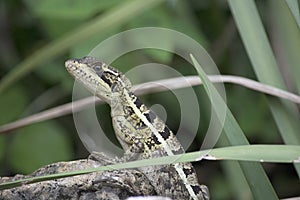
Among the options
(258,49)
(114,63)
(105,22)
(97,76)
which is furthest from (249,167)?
(114,63)

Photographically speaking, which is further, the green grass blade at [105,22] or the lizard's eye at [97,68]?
the green grass blade at [105,22]

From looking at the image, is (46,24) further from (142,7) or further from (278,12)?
(278,12)

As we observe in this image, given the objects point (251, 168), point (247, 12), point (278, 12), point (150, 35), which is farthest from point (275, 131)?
point (251, 168)

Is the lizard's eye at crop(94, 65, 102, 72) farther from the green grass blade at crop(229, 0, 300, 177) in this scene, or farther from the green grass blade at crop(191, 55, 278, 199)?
the green grass blade at crop(191, 55, 278, 199)

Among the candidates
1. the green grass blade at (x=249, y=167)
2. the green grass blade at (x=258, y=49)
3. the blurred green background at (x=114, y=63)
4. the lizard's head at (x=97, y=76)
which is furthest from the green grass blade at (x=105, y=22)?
the green grass blade at (x=249, y=167)

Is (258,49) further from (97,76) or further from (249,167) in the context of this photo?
(97,76)

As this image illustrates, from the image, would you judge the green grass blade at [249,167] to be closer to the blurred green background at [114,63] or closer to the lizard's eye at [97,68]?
the blurred green background at [114,63]
